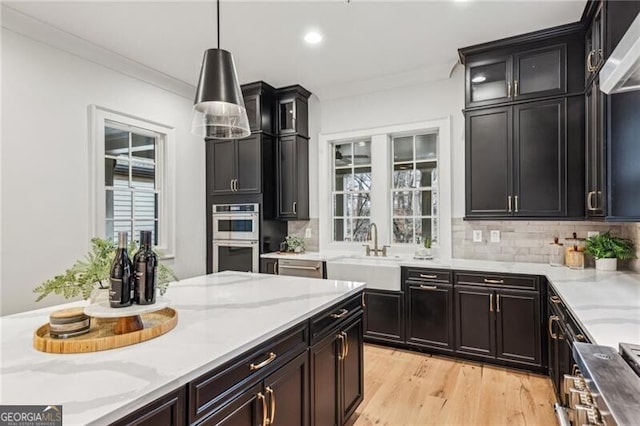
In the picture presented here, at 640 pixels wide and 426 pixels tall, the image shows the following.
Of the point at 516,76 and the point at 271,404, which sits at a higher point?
the point at 516,76

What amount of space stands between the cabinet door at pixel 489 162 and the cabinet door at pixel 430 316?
33.3 inches

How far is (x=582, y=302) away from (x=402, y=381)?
149cm

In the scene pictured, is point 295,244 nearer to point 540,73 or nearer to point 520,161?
point 520,161

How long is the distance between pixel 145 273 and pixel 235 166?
10.5 ft

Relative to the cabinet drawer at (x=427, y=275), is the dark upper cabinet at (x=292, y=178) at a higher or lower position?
higher

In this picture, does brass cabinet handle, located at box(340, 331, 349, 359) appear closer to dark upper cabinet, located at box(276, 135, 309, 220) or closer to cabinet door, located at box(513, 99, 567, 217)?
cabinet door, located at box(513, 99, 567, 217)

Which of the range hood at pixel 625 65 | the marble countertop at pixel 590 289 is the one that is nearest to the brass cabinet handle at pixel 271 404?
the marble countertop at pixel 590 289

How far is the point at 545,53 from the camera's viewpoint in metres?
3.08

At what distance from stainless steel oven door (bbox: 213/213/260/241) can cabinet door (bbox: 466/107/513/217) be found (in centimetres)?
240

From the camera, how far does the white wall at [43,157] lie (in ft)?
8.98

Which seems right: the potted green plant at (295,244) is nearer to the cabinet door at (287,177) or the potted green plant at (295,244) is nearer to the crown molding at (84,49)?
the cabinet door at (287,177)

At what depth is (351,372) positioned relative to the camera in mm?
2219

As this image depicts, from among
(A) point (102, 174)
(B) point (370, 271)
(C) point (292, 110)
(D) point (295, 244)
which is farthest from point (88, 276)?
(C) point (292, 110)

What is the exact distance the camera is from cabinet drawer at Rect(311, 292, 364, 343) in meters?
1.80
